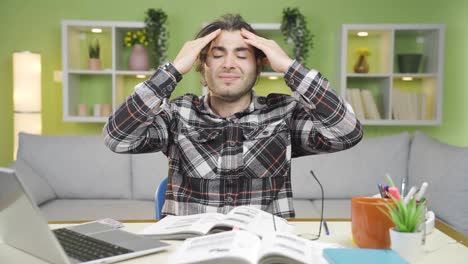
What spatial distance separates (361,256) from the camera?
A: 91 centimetres

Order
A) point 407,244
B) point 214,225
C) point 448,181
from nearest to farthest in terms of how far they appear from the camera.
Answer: point 407,244 < point 214,225 < point 448,181

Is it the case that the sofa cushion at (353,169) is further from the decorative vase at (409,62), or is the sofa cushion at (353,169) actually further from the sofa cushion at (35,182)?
the sofa cushion at (35,182)

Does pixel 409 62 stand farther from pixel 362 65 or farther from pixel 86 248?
pixel 86 248

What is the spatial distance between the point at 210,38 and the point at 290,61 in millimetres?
269

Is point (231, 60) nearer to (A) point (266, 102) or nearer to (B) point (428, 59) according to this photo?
(A) point (266, 102)

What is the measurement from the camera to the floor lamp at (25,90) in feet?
12.5

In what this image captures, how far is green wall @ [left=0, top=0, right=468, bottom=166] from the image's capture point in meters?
4.10

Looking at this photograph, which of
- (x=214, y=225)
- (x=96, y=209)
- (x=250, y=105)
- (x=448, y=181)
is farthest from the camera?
(x=96, y=209)

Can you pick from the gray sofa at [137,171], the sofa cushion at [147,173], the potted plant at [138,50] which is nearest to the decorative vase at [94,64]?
the potted plant at [138,50]

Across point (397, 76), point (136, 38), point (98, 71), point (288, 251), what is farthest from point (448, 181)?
point (98, 71)

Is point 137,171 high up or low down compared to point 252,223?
down

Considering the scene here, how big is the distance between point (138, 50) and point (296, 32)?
3.97 ft

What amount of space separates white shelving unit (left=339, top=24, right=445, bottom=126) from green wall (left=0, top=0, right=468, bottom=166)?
168 mm

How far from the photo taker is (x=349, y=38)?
4.14 m
